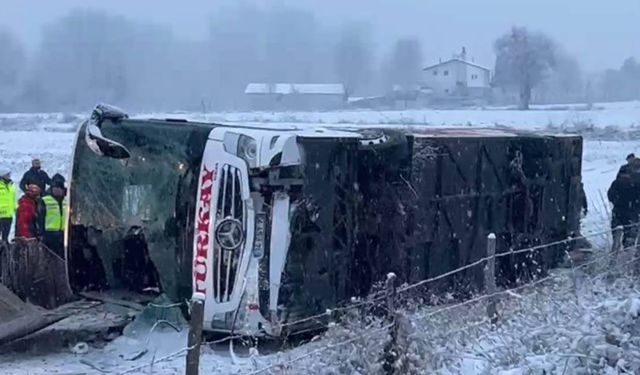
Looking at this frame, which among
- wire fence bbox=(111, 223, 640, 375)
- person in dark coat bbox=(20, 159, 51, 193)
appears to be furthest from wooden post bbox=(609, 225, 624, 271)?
person in dark coat bbox=(20, 159, 51, 193)

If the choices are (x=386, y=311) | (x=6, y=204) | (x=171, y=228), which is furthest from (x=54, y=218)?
(x=386, y=311)

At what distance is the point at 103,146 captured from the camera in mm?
9055

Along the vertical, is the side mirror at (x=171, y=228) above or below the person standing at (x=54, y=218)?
above

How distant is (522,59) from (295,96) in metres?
22.9

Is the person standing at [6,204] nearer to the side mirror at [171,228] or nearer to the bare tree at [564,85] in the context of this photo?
the side mirror at [171,228]

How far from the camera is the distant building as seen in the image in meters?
98.1

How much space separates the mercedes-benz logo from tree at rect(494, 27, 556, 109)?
3272 inches

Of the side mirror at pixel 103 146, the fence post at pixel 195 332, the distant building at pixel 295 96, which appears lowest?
the distant building at pixel 295 96

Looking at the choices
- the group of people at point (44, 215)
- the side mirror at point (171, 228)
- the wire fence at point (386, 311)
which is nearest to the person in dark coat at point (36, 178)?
the group of people at point (44, 215)

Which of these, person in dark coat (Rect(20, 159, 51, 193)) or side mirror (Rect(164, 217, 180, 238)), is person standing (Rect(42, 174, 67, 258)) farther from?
side mirror (Rect(164, 217, 180, 238))

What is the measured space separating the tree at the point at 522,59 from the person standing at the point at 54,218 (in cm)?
7980

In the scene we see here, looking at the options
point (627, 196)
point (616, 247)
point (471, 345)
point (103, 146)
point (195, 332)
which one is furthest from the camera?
point (627, 196)

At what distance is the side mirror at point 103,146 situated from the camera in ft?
29.6

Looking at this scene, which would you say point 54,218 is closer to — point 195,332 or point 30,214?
point 30,214
